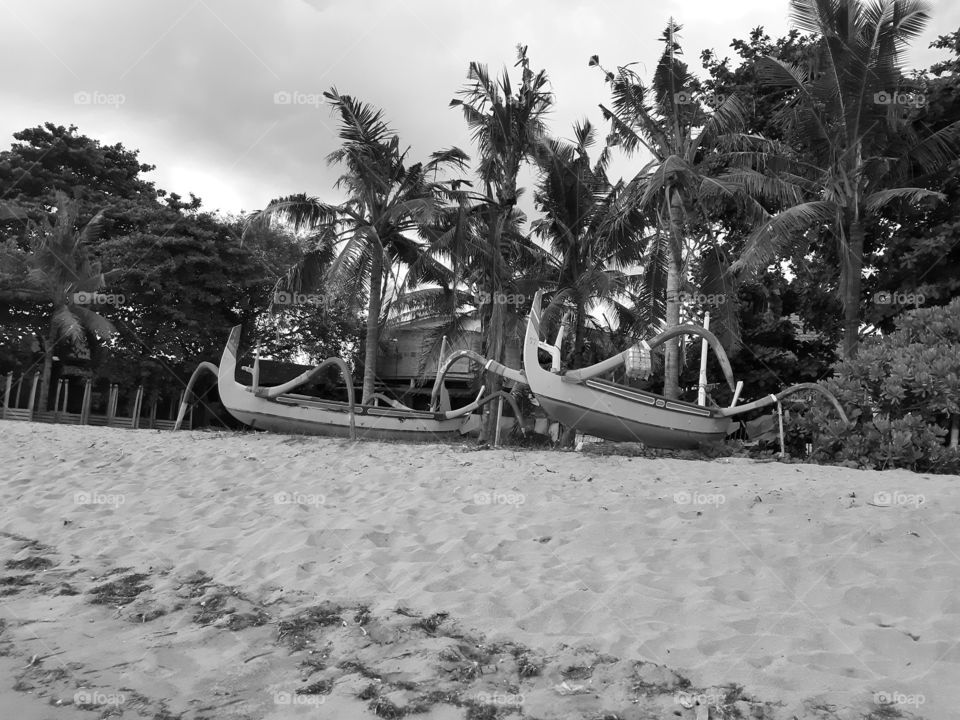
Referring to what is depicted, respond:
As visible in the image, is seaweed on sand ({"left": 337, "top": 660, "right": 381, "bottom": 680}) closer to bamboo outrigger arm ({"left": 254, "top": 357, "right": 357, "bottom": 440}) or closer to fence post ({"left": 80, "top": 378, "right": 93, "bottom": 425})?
bamboo outrigger arm ({"left": 254, "top": 357, "right": 357, "bottom": 440})

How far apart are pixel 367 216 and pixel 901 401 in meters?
12.9

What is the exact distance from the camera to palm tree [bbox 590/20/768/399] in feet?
42.8

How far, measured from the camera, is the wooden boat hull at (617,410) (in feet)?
33.2

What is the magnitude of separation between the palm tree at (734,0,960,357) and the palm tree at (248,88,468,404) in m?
7.74

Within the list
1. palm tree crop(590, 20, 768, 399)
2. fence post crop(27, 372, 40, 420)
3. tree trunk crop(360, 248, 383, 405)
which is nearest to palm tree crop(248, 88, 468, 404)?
tree trunk crop(360, 248, 383, 405)

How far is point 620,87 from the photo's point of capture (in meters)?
14.1

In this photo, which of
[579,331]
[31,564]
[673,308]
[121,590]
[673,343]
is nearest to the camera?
[121,590]

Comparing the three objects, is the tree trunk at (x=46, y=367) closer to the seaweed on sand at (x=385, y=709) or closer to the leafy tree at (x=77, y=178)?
the leafy tree at (x=77, y=178)

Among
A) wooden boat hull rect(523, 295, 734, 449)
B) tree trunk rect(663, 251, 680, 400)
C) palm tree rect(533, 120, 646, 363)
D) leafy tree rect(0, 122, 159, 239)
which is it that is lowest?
wooden boat hull rect(523, 295, 734, 449)

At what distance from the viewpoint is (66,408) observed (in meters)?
24.4

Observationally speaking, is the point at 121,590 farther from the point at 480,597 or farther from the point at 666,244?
the point at 666,244

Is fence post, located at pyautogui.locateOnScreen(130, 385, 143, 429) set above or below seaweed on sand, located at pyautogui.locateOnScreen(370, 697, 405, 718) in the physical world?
above

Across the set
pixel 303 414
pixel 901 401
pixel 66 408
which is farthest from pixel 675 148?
pixel 66 408

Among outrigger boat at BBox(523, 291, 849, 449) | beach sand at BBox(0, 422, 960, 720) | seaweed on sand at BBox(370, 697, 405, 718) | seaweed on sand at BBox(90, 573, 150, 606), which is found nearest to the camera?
seaweed on sand at BBox(370, 697, 405, 718)
